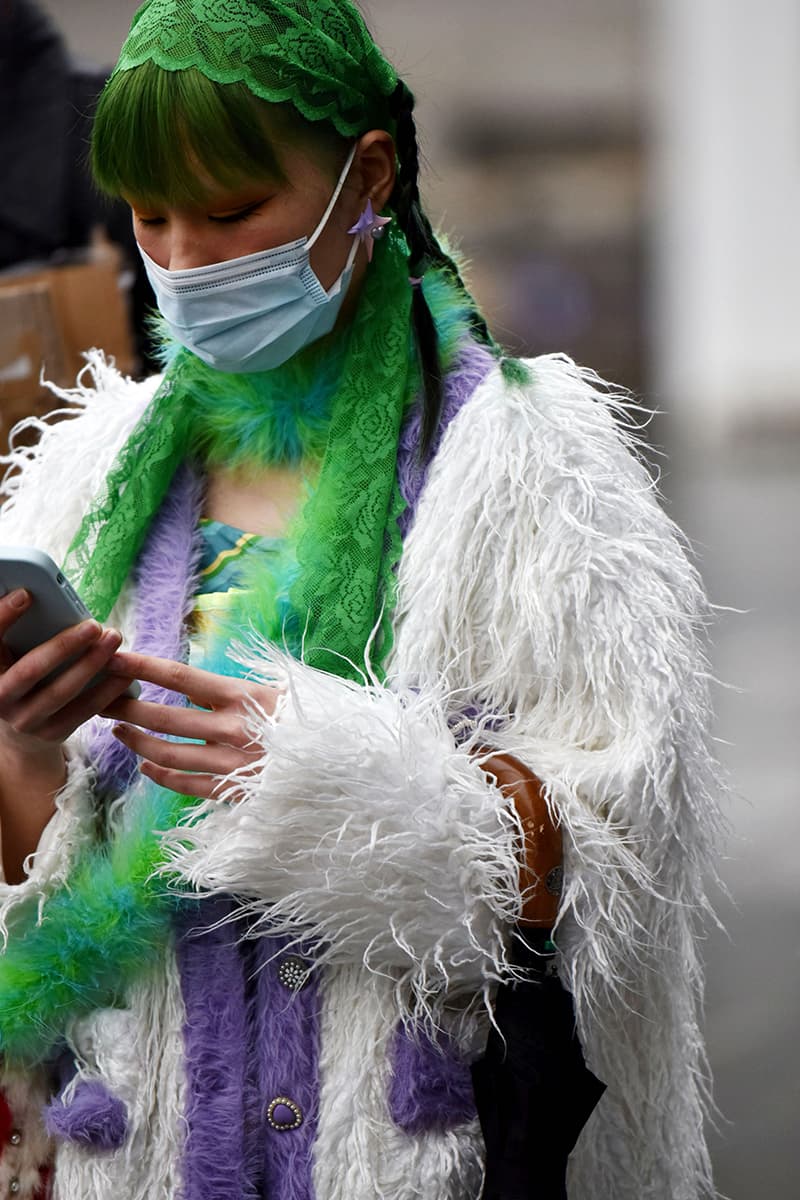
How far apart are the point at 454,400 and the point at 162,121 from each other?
442mm

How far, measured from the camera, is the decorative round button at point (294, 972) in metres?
1.58

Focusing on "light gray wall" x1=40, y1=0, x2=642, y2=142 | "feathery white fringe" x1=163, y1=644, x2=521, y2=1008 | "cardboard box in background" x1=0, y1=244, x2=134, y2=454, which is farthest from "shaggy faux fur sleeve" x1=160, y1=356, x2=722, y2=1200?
"light gray wall" x1=40, y1=0, x2=642, y2=142

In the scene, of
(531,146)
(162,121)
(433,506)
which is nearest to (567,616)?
(433,506)

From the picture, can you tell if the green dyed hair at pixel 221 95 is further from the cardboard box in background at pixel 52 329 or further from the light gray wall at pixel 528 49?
the light gray wall at pixel 528 49

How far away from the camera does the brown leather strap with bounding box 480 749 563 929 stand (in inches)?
59.2

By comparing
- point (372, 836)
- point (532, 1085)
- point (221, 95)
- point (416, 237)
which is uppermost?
point (221, 95)

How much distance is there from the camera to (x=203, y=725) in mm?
1501

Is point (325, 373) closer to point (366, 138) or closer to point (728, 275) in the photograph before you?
point (366, 138)

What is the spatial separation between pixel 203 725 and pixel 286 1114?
0.43m

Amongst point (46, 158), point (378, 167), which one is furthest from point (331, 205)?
point (46, 158)

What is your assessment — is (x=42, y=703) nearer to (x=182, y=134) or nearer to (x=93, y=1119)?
(x=93, y=1119)

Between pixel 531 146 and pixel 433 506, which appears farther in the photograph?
pixel 531 146

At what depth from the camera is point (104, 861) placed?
1631 mm

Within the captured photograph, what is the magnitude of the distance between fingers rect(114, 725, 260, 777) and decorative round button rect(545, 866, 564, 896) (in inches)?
12.7
